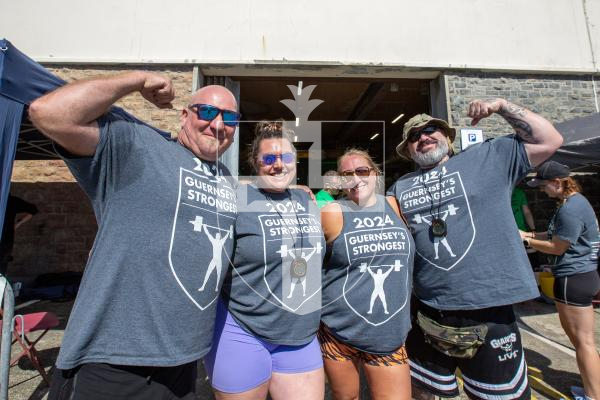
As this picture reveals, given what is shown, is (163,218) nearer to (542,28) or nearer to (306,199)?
(306,199)

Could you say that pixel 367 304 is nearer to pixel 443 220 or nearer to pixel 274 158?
pixel 443 220

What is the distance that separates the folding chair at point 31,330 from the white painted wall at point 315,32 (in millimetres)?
4620

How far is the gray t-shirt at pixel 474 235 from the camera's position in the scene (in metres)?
1.81

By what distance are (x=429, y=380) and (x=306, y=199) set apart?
4.55 feet

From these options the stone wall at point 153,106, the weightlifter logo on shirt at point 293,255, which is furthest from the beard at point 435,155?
the stone wall at point 153,106

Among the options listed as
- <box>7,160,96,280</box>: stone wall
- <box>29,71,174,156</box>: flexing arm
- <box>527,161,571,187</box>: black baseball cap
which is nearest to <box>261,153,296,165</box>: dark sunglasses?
<box>29,71,174,156</box>: flexing arm

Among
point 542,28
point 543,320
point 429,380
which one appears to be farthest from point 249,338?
point 542,28

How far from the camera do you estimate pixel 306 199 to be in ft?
6.75

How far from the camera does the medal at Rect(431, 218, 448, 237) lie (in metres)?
1.92

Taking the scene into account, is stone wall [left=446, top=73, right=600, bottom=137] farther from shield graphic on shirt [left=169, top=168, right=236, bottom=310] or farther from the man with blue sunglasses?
the man with blue sunglasses

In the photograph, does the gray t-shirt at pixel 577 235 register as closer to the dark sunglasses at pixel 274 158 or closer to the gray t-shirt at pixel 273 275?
the gray t-shirt at pixel 273 275

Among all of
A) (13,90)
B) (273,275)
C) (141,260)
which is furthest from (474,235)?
(13,90)

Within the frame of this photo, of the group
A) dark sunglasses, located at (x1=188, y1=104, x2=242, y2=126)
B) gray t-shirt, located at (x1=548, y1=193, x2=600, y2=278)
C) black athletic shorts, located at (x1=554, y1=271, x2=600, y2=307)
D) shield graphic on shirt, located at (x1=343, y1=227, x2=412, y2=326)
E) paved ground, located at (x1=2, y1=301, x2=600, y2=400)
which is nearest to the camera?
dark sunglasses, located at (x1=188, y1=104, x2=242, y2=126)

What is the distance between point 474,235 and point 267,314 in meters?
1.30
